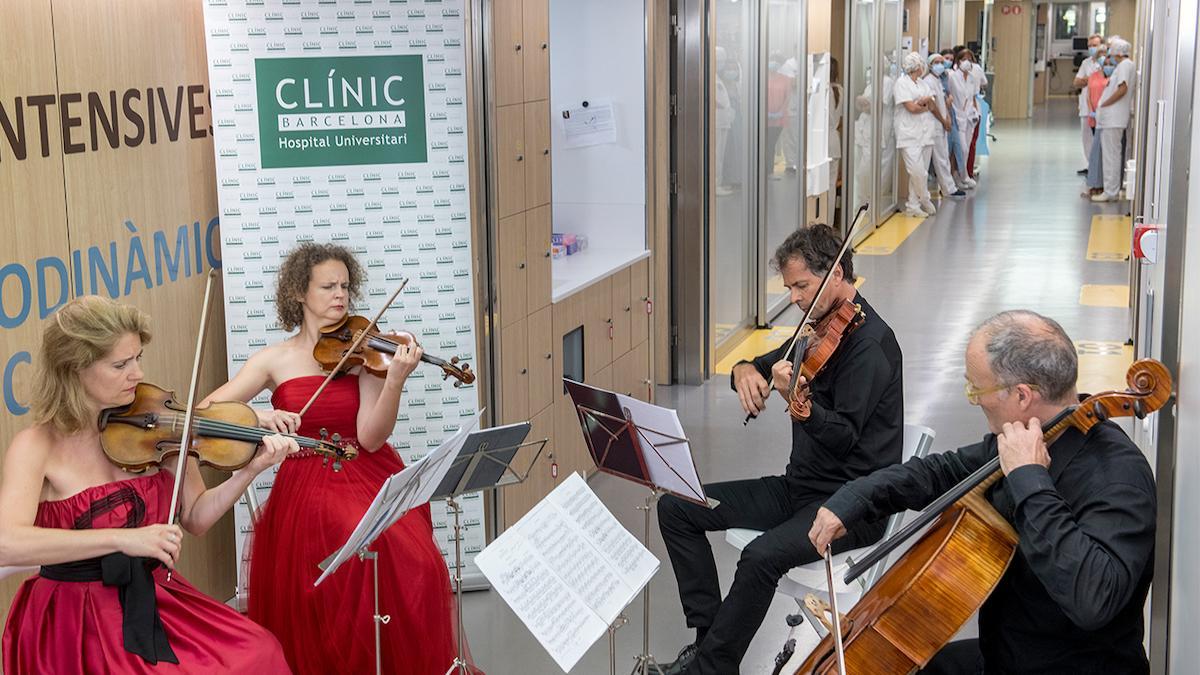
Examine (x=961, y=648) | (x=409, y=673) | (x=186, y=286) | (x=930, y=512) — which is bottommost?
(x=409, y=673)

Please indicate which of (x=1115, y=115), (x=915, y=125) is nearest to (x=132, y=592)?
(x=915, y=125)

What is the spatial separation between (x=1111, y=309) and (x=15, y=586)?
24.8ft

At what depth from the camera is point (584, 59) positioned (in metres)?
6.61

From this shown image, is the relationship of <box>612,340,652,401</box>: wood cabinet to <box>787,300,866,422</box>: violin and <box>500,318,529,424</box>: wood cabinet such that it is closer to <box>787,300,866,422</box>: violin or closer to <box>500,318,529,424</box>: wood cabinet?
<box>500,318,529,424</box>: wood cabinet

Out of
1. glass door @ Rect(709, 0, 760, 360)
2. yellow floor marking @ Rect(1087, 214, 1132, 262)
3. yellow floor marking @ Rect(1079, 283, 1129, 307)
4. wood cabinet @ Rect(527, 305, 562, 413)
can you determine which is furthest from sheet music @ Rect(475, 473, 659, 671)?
yellow floor marking @ Rect(1087, 214, 1132, 262)

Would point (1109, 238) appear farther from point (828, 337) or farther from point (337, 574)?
point (337, 574)

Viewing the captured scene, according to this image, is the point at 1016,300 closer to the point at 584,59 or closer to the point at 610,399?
the point at 584,59

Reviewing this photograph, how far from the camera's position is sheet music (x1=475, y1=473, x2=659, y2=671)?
2859 millimetres

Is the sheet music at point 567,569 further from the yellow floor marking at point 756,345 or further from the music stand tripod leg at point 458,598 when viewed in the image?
the yellow floor marking at point 756,345

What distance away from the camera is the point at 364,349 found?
3852 millimetres

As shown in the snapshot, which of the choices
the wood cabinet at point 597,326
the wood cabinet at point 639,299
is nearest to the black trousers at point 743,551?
the wood cabinet at point 597,326

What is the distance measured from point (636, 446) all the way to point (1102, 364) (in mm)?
4961

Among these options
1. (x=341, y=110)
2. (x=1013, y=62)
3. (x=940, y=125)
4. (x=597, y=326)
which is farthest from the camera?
(x=1013, y=62)

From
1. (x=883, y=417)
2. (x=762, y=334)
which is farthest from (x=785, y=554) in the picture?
(x=762, y=334)
